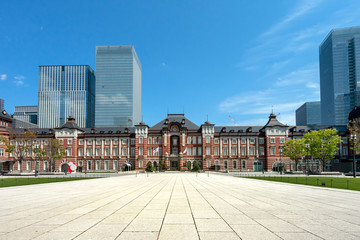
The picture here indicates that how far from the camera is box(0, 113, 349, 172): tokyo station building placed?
75.0 m

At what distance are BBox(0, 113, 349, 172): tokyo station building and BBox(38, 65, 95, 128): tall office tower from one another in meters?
113

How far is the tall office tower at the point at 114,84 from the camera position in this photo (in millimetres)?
167250

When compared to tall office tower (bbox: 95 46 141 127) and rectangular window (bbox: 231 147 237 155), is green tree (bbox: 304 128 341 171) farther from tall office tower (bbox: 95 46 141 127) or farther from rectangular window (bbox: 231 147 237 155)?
tall office tower (bbox: 95 46 141 127)

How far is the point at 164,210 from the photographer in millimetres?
11648

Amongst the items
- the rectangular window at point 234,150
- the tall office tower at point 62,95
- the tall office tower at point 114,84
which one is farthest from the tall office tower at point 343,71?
the tall office tower at point 62,95

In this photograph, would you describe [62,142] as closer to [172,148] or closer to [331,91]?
[172,148]

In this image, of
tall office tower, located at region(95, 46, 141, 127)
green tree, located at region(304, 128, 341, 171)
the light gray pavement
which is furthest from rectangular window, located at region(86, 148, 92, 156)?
tall office tower, located at region(95, 46, 141, 127)

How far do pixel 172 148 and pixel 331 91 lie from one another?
133045 millimetres

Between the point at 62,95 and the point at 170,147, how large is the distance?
140 metres

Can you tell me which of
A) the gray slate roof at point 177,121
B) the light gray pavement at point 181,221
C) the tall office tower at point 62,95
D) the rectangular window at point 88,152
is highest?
the tall office tower at point 62,95

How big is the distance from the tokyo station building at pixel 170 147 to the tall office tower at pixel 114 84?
89.8 m

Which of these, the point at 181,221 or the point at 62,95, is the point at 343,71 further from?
the point at 62,95

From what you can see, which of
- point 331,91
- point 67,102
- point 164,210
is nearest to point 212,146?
point 164,210

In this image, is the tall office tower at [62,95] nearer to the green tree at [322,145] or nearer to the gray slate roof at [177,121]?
the gray slate roof at [177,121]
